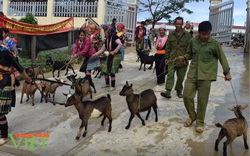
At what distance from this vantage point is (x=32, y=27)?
10953 mm

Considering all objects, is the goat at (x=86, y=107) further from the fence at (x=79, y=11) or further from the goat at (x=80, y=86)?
the fence at (x=79, y=11)

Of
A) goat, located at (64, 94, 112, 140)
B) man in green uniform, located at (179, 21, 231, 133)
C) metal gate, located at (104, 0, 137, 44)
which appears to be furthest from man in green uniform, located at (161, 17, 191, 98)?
metal gate, located at (104, 0, 137, 44)

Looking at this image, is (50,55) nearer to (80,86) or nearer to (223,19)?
(80,86)

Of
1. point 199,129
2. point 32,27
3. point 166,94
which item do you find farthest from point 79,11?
point 199,129

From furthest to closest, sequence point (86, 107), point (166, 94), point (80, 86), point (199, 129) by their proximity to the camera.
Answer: point (166, 94) → point (80, 86) → point (199, 129) → point (86, 107)

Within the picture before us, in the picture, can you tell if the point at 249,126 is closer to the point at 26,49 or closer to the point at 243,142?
the point at 243,142

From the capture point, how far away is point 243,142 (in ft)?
14.6

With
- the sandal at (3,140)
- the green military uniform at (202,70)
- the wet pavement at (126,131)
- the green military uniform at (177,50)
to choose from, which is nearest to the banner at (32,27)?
the wet pavement at (126,131)

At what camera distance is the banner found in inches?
374

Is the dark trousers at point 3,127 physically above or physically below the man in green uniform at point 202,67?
below

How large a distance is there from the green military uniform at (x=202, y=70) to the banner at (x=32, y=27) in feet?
22.4

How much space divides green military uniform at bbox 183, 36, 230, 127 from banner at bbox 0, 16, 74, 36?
6818 millimetres

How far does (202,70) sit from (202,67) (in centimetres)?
5

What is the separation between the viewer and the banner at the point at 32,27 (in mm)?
9508
